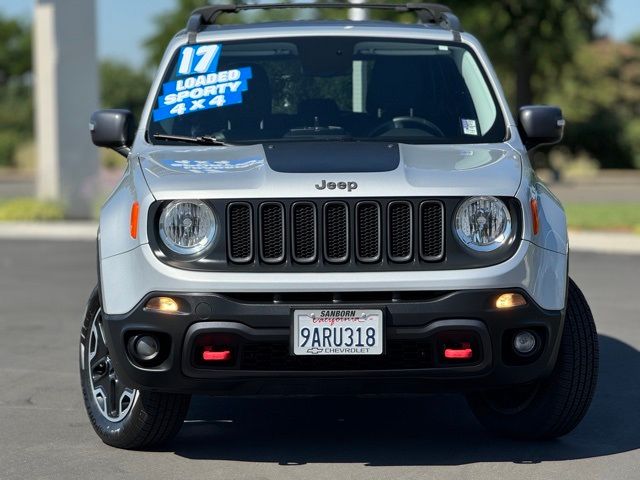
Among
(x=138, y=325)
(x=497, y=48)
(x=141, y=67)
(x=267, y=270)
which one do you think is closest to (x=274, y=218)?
(x=267, y=270)

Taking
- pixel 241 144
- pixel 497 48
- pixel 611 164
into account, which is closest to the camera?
pixel 241 144

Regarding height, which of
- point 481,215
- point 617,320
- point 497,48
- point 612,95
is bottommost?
point 612,95

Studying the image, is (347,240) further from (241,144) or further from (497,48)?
(497,48)

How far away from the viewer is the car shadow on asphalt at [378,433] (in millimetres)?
6309

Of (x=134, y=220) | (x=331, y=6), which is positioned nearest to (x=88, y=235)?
(x=331, y=6)

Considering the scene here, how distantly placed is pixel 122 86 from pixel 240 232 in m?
61.2

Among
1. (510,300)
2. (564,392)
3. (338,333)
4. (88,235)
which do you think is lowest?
(88,235)

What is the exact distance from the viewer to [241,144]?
6.72 meters

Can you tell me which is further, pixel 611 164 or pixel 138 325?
pixel 611 164

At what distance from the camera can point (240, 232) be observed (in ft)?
19.2

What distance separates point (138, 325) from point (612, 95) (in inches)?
1986

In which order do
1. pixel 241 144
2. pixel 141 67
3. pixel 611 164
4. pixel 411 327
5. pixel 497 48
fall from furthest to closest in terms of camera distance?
pixel 141 67, pixel 611 164, pixel 497 48, pixel 241 144, pixel 411 327

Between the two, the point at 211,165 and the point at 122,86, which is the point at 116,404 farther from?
the point at 122,86

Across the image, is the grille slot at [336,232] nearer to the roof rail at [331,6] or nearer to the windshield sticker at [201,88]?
the windshield sticker at [201,88]
